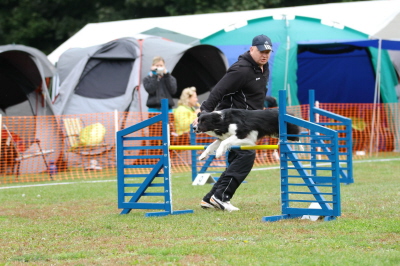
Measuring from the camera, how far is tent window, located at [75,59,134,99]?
13414mm

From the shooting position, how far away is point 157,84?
1165 cm

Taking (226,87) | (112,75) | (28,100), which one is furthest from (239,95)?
(28,100)

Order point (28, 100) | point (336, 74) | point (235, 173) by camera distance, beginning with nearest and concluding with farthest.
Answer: point (235, 173)
point (28, 100)
point (336, 74)

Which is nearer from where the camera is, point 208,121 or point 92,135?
point 208,121

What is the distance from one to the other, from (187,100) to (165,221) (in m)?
6.22

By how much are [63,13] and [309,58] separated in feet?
54.4

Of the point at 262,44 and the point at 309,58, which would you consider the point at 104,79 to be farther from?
the point at 262,44

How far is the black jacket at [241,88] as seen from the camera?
6.38 m

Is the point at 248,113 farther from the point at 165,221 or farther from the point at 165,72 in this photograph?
the point at 165,72

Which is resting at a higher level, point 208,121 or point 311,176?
point 208,121

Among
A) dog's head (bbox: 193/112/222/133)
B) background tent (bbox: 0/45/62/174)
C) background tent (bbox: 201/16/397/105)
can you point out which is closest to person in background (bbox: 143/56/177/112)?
background tent (bbox: 0/45/62/174)

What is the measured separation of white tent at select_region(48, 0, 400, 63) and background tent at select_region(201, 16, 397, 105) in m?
0.81

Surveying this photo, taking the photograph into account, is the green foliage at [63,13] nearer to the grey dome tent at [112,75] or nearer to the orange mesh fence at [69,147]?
the grey dome tent at [112,75]

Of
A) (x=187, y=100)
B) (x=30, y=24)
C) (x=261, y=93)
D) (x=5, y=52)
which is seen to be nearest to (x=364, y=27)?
(x=187, y=100)
